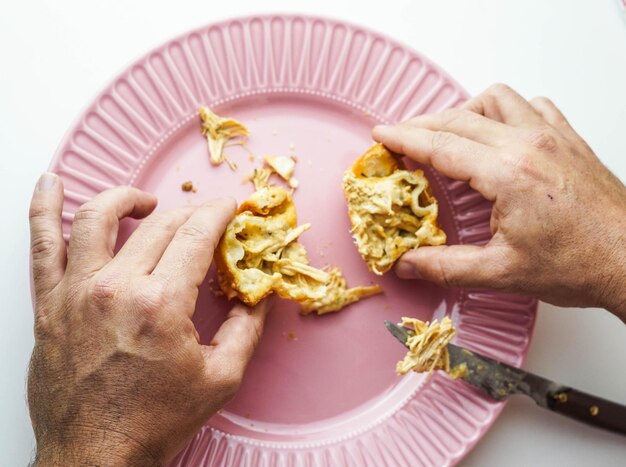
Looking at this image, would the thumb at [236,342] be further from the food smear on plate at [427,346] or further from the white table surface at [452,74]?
the white table surface at [452,74]

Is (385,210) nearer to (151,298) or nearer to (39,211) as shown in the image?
(151,298)

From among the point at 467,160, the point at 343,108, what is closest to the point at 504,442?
the point at 467,160

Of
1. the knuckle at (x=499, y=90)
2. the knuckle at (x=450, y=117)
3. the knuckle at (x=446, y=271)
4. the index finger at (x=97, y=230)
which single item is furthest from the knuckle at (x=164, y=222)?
the knuckle at (x=499, y=90)

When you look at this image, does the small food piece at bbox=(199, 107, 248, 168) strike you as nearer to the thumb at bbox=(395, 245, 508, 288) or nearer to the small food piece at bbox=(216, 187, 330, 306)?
the small food piece at bbox=(216, 187, 330, 306)

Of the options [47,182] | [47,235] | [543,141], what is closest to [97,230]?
[47,235]

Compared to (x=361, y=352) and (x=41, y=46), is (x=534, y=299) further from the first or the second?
(x=41, y=46)

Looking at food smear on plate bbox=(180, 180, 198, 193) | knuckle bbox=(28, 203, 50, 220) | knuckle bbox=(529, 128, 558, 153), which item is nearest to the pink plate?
food smear on plate bbox=(180, 180, 198, 193)
